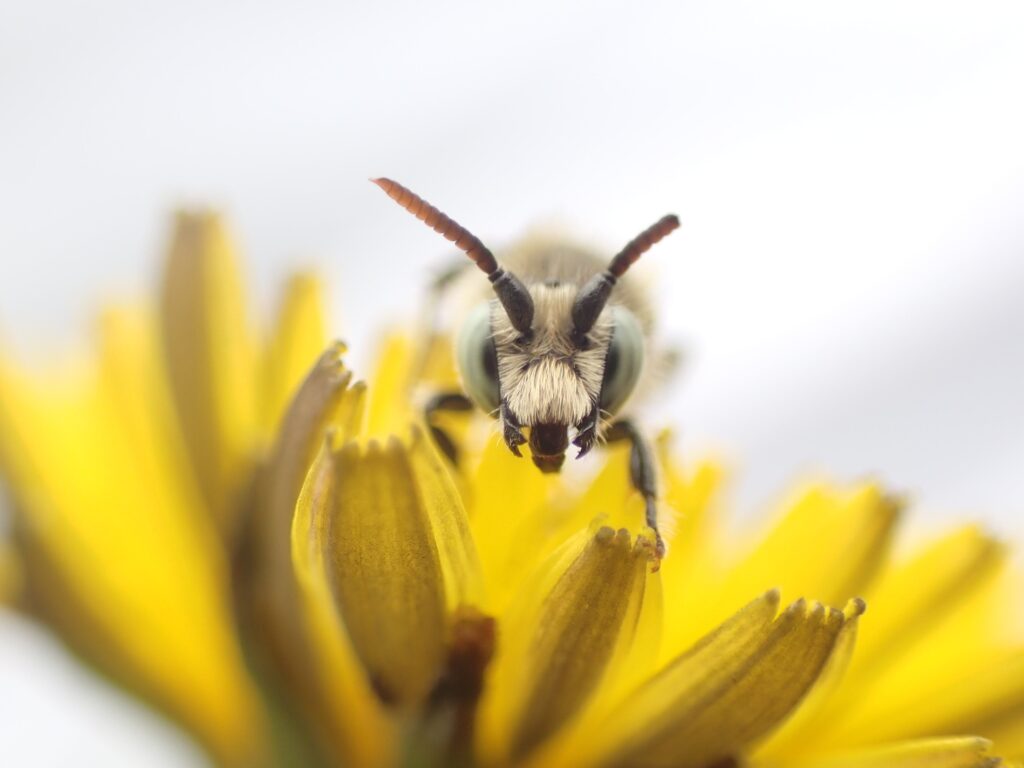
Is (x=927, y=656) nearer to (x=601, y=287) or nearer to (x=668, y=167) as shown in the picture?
(x=601, y=287)

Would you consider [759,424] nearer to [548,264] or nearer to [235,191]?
[235,191]

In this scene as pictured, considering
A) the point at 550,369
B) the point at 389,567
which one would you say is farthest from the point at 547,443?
the point at 389,567

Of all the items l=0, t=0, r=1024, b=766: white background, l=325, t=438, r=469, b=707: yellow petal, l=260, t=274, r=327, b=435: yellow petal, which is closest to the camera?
l=325, t=438, r=469, b=707: yellow petal

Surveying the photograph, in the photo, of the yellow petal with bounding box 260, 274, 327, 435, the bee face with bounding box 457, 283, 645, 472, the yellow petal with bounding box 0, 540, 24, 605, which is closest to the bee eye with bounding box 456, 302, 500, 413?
the bee face with bounding box 457, 283, 645, 472

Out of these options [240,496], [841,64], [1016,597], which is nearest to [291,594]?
[240,496]

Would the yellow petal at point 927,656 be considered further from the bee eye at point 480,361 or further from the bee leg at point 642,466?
the bee eye at point 480,361

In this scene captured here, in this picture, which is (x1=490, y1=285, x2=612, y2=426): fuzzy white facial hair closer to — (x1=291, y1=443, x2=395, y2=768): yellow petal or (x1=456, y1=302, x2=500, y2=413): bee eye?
(x1=456, y1=302, x2=500, y2=413): bee eye
